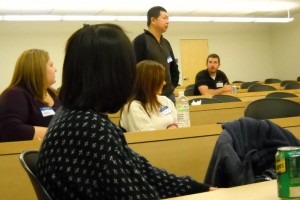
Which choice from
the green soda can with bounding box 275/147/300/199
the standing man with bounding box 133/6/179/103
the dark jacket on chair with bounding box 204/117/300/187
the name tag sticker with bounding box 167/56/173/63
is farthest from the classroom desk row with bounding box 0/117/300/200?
the name tag sticker with bounding box 167/56/173/63

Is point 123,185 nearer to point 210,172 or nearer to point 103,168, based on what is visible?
point 103,168

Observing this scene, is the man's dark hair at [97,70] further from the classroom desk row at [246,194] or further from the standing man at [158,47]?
the standing man at [158,47]

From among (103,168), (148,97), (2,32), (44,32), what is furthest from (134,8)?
(103,168)

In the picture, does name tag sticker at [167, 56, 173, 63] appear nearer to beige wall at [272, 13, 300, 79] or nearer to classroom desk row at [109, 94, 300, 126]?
classroom desk row at [109, 94, 300, 126]

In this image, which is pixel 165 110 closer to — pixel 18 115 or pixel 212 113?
pixel 18 115

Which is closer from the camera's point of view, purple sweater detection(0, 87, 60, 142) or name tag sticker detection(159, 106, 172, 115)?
purple sweater detection(0, 87, 60, 142)

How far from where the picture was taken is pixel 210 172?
169cm

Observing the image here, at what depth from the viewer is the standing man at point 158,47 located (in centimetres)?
377

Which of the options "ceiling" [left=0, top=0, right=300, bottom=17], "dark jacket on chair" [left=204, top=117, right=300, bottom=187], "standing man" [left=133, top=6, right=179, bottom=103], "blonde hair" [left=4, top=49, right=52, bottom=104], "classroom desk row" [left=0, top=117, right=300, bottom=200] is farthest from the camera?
"ceiling" [left=0, top=0, right=300, bottom=17]

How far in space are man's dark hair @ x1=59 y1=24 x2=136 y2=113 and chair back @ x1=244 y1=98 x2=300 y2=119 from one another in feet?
5.78

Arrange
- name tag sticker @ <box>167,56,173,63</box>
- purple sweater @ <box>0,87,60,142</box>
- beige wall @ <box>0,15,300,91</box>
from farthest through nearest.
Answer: beige wall @ <box>0,15,300,91</box> → name tag sticker @ <box>167,56,173,63</box> → purple sweater @ <box>0,87,60,142</box>

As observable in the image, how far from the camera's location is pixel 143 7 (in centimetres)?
930

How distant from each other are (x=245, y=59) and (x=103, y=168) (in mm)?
12058

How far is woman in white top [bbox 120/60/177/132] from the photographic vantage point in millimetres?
2723
